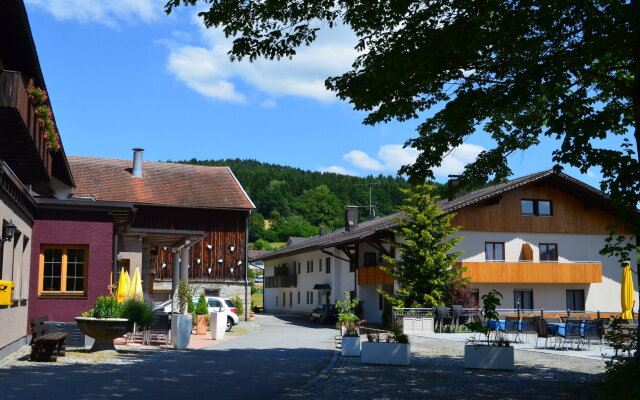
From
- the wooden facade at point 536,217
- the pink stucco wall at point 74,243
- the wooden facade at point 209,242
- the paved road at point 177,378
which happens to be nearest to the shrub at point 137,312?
the paved road at point 177,378

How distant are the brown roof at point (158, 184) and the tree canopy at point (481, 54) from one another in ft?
107

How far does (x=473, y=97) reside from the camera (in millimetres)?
10805

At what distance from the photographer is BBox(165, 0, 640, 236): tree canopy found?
32.9 feet

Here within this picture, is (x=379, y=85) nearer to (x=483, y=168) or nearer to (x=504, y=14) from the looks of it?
(x=504, y=14)

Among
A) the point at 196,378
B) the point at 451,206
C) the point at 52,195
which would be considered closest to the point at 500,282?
the point at 451,206

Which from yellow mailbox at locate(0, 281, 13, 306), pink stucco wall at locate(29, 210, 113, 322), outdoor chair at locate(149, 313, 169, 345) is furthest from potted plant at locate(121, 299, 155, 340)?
yellow mailbox at locate(0, 281, 13, 306)

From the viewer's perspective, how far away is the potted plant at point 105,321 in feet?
51.9

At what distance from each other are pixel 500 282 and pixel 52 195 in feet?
65.9

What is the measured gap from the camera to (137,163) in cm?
4581

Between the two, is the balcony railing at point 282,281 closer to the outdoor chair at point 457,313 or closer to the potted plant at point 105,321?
the outdoor chair at point 457,313

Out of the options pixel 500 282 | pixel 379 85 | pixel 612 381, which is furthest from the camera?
pixel 500 282

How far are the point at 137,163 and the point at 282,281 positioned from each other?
16.9m

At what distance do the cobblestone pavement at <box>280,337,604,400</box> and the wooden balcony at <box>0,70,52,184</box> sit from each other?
7104 mm

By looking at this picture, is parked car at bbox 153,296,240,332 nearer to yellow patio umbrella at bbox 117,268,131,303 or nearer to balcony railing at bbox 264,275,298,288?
yellow patio umbrella at bbox 117,268,131,303
